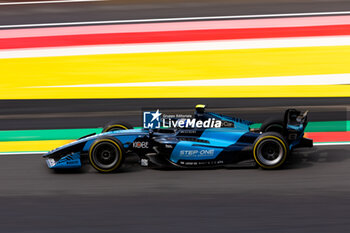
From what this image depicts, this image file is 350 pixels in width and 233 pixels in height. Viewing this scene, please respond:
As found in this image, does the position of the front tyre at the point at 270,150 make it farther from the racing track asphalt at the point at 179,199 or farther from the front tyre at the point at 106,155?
the front tyre at the point at 106,155

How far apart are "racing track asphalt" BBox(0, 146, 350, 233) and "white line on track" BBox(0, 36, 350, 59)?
6.17 metres

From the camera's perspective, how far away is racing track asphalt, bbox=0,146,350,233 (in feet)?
18.4

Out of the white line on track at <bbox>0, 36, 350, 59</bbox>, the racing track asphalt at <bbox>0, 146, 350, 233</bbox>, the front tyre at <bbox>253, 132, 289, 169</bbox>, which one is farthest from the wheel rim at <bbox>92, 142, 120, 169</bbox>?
the white line on track at <bbox>0, 36, 350, 59</bbox>

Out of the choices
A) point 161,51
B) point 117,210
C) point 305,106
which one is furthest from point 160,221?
point 161,51

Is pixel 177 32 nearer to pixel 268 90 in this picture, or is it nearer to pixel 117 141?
pixel 268 90

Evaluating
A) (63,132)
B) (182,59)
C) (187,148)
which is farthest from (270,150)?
(182,59)

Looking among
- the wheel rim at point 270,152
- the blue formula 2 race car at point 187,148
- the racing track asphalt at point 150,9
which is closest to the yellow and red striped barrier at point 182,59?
the racing track asphalt at point 150,9

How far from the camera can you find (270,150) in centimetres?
716

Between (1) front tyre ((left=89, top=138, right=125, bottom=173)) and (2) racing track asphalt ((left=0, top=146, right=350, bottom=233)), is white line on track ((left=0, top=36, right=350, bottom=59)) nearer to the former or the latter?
(2) racing track asphalt ((left=0, top=146, right=350, bottom=233))

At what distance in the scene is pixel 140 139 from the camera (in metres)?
7.28

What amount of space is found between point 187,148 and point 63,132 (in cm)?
346

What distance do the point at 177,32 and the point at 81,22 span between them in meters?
3.00

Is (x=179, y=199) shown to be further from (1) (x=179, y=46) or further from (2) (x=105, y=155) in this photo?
(1) (x=179, y=46)

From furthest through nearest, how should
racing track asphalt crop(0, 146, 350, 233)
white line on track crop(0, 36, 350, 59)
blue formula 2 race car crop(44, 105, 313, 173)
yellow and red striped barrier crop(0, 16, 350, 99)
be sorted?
1. white line on track crop(0, 36, 350, 59)
2. yellow and red striped barrier crop(0, 16, 350, 99)
3. blue formula 2 race car crop(44, 105, 313, 173)
4. racing track asphalt crop(0, 146, 350, 233)
